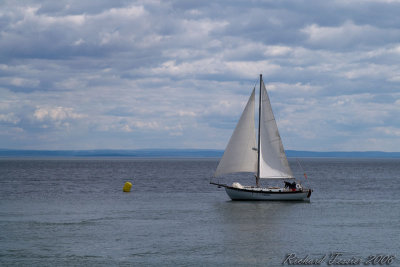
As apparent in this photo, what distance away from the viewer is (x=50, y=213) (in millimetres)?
48406

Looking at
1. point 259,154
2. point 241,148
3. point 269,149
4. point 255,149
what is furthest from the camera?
point 269,149

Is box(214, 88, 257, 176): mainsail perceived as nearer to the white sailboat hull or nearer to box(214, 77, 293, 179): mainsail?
box(214, 77, 293, 179): mainsail

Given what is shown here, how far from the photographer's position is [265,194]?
56.2m

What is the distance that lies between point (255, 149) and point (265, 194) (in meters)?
4.97

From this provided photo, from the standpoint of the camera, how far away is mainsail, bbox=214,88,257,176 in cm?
5747

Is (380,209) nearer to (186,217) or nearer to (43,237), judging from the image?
(186,217)

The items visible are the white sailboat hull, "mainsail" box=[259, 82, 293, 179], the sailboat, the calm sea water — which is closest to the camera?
the calm sea water

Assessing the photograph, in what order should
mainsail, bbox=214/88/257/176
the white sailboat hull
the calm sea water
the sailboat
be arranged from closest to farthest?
1. the calm sea water
2. the white sailboat hull
3. the sailboat
4. mainsail, bbox=214/88/257/176

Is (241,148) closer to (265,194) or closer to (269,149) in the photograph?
(269,149)

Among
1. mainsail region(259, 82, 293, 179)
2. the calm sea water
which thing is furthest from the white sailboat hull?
mainsail region(259, 82, 293, 179)

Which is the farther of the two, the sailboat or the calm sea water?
the sailboat

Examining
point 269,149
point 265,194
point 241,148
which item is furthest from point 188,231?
point 269,149

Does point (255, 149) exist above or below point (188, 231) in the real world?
above

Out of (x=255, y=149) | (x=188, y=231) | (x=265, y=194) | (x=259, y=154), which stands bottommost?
(x=188, y=231)
